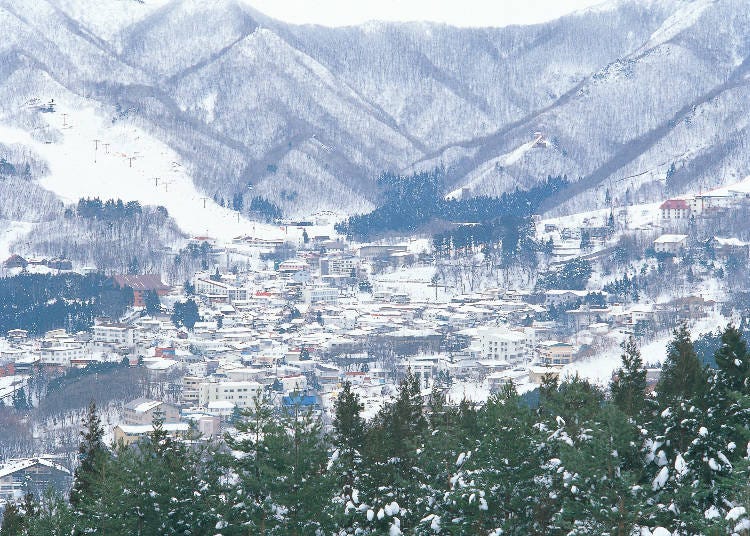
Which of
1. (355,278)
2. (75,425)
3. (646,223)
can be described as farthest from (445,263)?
(75,425)

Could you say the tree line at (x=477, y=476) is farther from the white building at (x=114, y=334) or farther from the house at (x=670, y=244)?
the house at (x=670, y=244)

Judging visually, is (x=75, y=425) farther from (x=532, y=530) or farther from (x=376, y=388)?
(x=532, y=530)

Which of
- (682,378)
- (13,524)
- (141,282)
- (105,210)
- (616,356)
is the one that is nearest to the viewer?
(682,378)

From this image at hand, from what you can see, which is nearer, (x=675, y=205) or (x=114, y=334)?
(x=114, y=334)

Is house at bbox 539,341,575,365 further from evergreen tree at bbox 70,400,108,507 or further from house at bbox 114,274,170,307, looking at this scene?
evergreen tree at bbox 70,400,108,507

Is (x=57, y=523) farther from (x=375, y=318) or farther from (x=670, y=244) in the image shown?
(x=670, y=244)

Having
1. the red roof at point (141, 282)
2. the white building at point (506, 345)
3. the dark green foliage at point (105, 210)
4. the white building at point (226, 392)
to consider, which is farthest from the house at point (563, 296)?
the dark green foliage at point (105, 210)

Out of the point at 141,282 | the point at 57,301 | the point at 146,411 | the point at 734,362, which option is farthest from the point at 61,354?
the point at 734,362
